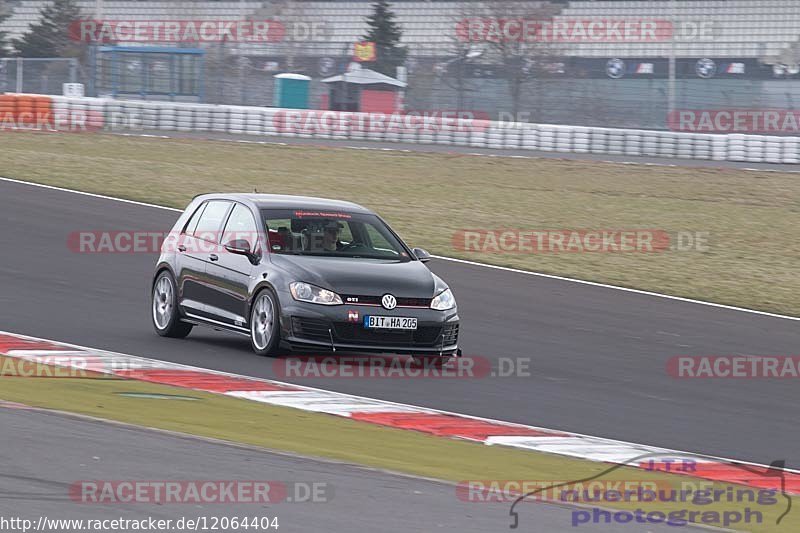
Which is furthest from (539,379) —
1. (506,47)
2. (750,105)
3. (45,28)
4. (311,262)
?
(45,28)

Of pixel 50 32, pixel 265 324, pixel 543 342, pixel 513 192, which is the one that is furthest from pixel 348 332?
pixel 50 32

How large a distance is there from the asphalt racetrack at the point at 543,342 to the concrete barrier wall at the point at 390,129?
1701cm

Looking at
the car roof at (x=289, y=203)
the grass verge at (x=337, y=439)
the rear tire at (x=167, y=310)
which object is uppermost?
the car roof at (x=289, y=203)

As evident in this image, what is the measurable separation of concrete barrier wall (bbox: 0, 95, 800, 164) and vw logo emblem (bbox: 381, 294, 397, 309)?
2505 cm

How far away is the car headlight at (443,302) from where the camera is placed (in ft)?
36.9

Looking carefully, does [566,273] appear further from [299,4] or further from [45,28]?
[45,28]

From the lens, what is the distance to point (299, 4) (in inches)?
2486

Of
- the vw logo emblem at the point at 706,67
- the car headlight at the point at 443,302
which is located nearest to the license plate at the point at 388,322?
the car headlight at the point at 443,302

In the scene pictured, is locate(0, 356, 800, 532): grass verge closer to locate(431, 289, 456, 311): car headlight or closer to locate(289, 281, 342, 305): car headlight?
locate(289, 281, 342, 305): car headlight

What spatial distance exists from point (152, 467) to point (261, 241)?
538cm

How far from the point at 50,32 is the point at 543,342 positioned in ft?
188

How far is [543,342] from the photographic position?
1323 centimetres

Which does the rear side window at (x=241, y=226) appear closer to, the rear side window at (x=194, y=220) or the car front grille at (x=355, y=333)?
the rear side window at (x=194, y=220)

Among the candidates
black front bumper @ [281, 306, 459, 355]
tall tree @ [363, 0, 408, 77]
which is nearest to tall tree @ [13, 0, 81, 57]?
tall tree @ [363, 0, 408, 77]
